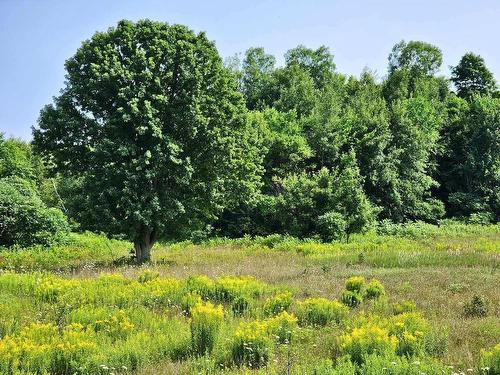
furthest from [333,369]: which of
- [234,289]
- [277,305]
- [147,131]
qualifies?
[147,131]

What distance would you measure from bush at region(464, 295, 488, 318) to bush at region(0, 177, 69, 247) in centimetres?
2608

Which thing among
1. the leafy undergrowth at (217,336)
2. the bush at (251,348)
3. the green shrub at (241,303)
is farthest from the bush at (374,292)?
the bush at (251,348)

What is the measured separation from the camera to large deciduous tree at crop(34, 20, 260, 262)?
804 inches

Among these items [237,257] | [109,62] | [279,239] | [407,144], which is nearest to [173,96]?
[109,62]

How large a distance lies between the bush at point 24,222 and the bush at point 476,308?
85.6 feet

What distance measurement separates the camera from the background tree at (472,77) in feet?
210

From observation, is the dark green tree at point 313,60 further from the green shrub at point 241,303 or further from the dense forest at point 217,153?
the green shrub at point 241,303

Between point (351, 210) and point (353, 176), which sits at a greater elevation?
point (353, 176)

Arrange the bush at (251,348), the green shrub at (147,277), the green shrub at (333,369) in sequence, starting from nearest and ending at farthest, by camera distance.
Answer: the green shrub at (333,369) → the bush at (251,348) → the green shrub at (147,277)

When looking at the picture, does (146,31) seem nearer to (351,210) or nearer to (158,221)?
(158,221)

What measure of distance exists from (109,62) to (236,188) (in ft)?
26.4

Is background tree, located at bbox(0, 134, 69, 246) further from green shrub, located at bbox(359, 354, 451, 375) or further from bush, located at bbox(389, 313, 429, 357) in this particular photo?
green shrub, located at bbox(359, 354, 451, 375)

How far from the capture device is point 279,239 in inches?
1230

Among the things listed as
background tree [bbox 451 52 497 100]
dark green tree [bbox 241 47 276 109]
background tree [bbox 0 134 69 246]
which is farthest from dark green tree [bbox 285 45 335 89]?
background tree [bbox 0 134 69 246]
